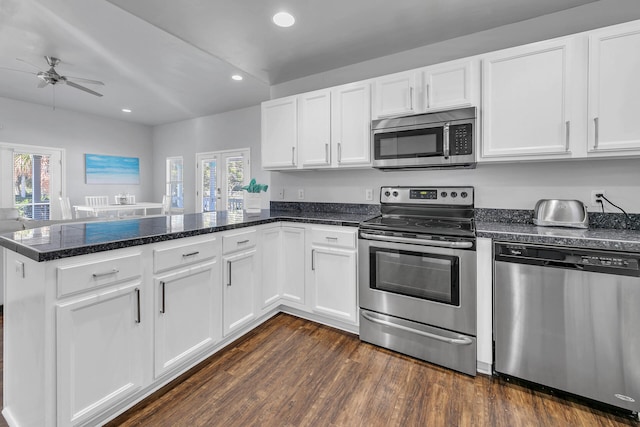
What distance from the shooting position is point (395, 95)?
2.51 m

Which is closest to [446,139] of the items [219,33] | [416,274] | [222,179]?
[416,274]

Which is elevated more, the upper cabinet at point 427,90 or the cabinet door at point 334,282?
the upper cabinet at point 427,90

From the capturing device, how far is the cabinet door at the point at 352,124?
268 centimetres

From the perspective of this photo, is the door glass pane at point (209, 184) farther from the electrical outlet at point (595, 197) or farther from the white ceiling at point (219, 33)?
the electrical outlet at point (595, 197)

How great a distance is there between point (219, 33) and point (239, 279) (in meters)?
2.15

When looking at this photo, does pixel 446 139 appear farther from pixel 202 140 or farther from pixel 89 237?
pixel 202 140

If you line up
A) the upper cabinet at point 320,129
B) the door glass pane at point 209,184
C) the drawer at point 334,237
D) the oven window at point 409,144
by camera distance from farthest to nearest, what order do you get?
the door glass pane at point 209,184
the upper cabinet at point 320,129
the drawer at point 334,237
the oven window at point 409,144

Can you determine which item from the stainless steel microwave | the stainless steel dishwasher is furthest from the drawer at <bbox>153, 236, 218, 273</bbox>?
the stainless steel dishwasher

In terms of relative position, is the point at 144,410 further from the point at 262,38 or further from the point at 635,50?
the point at 635,50

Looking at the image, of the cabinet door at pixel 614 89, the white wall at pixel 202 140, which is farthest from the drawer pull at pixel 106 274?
the white wall at pixel 202 140

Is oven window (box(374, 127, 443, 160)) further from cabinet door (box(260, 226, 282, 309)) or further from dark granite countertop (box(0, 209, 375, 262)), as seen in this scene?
dark granite countertop (box(0, 209, 375, 262))

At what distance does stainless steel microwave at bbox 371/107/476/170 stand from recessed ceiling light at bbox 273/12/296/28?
1057mm

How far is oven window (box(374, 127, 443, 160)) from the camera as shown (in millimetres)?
2344

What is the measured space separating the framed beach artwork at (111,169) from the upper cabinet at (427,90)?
21.3 feet
